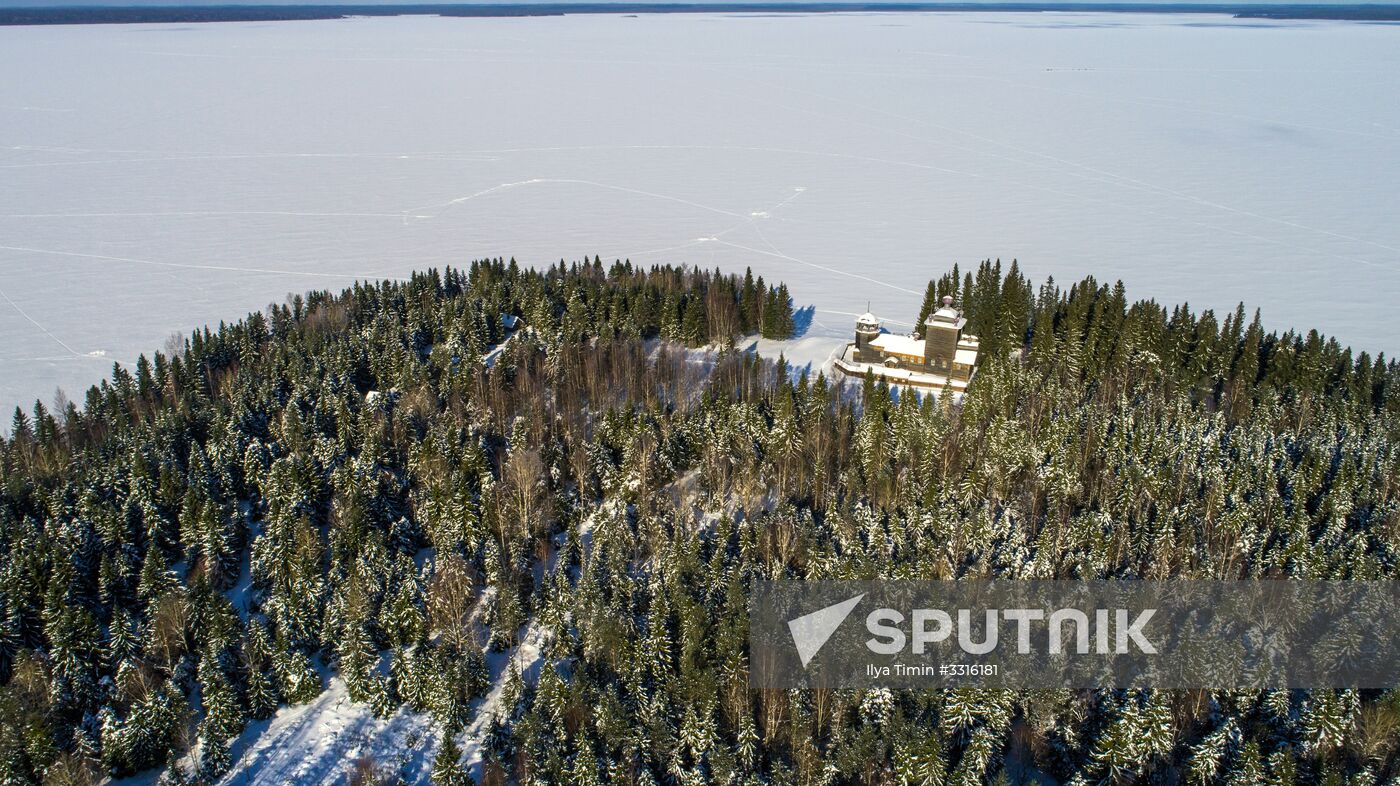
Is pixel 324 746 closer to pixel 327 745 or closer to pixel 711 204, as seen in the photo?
pixel 327 745

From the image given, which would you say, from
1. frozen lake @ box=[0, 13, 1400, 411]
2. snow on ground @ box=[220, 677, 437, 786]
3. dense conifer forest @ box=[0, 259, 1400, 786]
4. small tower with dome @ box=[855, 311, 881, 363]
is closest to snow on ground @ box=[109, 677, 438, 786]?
snow on ground @ box=[220, 677, 437, 786]

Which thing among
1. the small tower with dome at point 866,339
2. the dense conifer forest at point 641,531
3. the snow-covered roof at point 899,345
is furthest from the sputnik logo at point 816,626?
the small tower with dome at point 866,339

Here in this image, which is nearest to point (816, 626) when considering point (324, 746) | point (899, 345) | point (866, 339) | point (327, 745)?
point (327, 745)

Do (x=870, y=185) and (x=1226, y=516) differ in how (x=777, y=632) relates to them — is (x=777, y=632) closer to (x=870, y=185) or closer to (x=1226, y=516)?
(x=1226, y=516)

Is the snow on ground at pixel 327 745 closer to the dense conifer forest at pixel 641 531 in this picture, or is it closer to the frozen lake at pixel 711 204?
the dense conifer forest at pixel 641 531

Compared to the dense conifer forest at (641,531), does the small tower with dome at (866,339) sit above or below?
above

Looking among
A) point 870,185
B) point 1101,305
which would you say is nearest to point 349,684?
point 1101,305

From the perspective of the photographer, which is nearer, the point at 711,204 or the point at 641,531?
the point at 641,531
